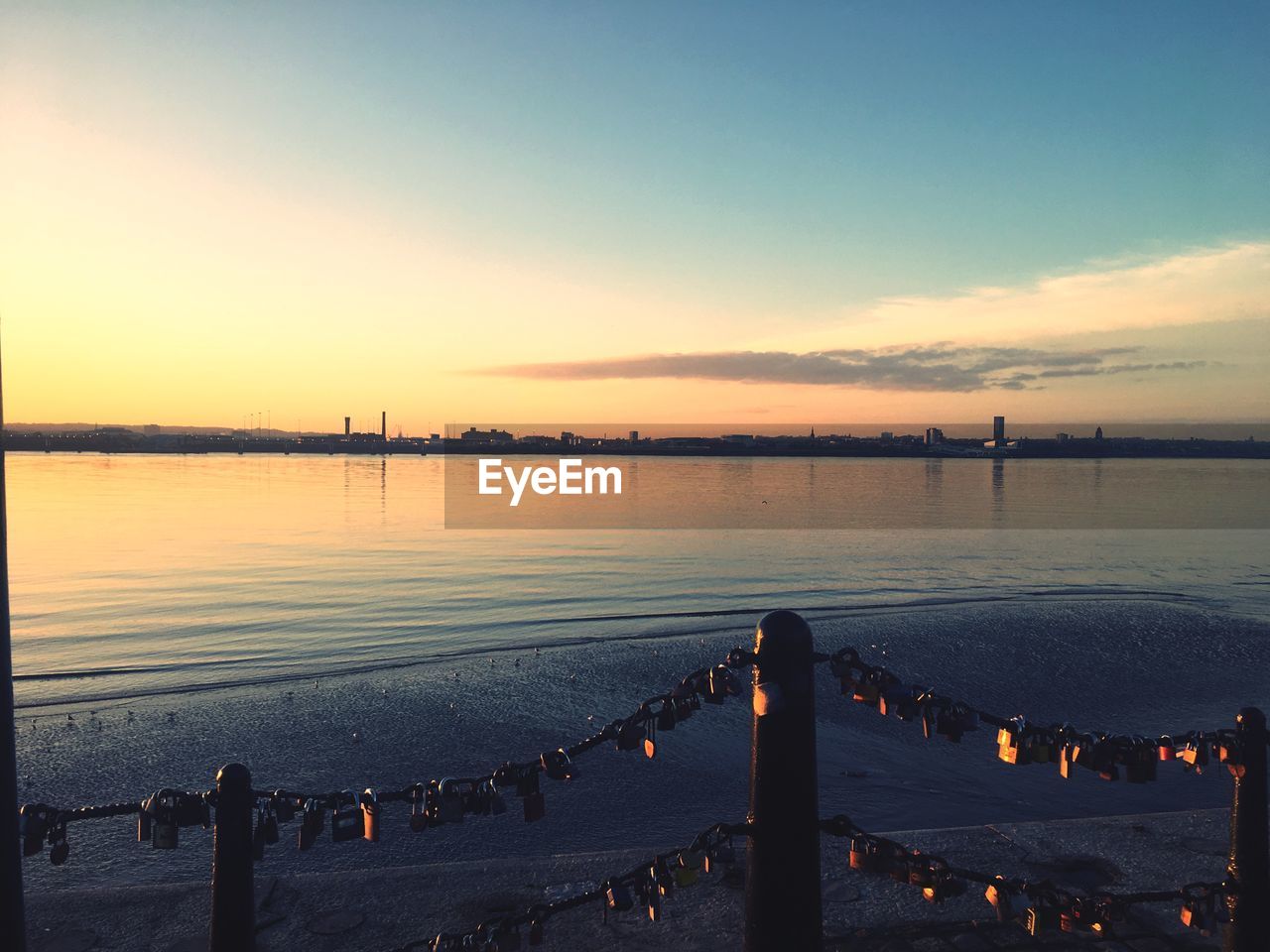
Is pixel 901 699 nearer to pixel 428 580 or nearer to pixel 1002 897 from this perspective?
pixel 1002 897

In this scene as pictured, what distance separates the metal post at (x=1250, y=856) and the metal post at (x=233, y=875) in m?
5.28

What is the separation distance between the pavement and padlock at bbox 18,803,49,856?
1579mm

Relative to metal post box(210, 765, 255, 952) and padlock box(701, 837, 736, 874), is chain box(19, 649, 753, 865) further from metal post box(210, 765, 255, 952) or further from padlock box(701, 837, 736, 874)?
padlock box(701, 837, 736, 874)

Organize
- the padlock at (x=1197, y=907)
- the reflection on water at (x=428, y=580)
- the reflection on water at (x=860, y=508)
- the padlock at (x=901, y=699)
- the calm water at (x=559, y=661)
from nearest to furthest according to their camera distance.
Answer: the padlock at (x=901, y=699)
the padlock at (x=1197, y=907)
the calm water at (x=559, y=661)
the reflection on water at (x=428, y=580)
the reflection on water at (x=860, y=508)

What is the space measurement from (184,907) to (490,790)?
321cm

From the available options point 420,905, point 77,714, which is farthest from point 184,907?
point 77,714

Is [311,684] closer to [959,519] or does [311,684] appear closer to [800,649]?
[800,649]

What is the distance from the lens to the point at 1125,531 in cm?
4541

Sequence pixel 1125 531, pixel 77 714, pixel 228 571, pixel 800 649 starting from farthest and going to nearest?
pixel 1125 531 → pixel 228 571 → pixel 77 714 → pixel 800 649

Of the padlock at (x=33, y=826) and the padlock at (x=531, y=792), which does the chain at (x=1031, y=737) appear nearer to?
the padlock at (x=531, y=792)

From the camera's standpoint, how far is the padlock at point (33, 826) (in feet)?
14.0

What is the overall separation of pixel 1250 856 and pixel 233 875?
5.50m

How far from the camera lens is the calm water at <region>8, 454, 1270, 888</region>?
9.41 meters
